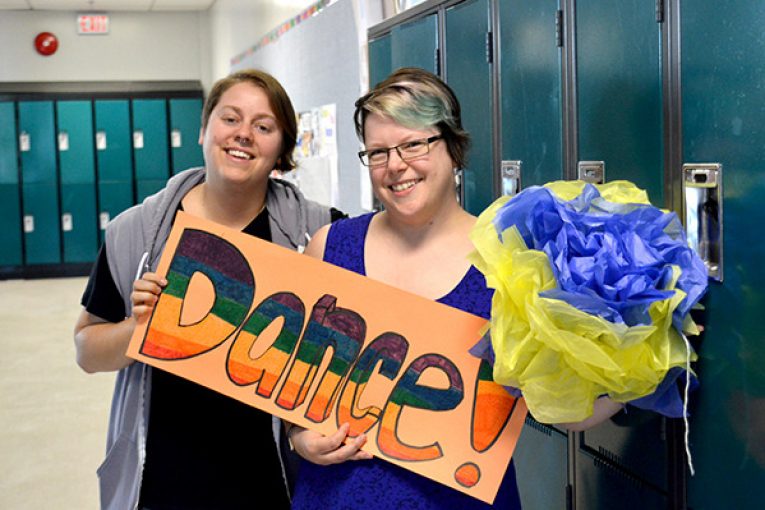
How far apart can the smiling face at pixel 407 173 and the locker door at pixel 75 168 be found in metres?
9.94

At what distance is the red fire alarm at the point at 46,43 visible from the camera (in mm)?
11094

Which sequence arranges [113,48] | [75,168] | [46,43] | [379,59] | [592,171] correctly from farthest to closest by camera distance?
[113,48] → [46,43] → [75,168] → [379,59] → [592,171]

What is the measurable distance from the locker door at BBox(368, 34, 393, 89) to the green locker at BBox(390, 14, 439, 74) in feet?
0.23

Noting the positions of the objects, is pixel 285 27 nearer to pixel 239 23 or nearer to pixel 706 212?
pixel 239 23

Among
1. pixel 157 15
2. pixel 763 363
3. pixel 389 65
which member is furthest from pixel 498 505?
pixel 157 15

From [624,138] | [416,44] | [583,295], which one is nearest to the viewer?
[583,295]

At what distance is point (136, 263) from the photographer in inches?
72.1

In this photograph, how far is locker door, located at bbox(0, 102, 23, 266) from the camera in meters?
10.7

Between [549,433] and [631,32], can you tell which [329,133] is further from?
[631,32]

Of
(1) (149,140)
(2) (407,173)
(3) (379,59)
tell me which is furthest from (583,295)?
(1) (149,140)

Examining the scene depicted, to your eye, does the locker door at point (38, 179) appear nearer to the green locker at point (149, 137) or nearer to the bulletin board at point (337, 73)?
the green locker at point (149, 137)

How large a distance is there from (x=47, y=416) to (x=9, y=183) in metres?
6.21

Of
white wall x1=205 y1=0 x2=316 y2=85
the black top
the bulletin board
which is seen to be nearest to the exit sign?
white wall x1=205 y1=0 x2=316 y2=85

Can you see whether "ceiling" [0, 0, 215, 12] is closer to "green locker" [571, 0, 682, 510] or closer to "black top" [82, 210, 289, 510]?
"green locker" [571, 0, 682, 510]
